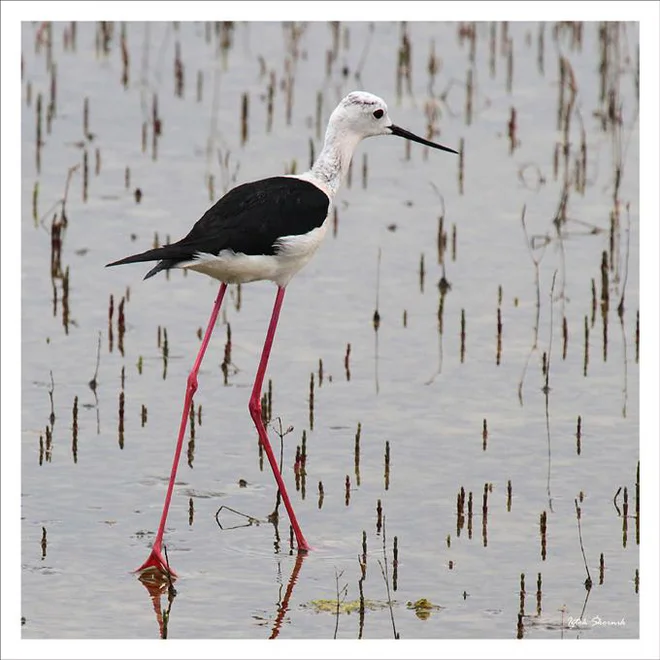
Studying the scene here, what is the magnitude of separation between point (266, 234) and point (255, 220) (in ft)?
0.25

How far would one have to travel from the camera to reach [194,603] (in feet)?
21.6

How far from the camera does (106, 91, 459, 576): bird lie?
6.94 meters

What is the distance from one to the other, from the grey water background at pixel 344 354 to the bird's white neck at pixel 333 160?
127 centimetres

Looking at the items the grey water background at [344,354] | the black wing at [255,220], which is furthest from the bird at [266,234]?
the grey water background at [344,354]

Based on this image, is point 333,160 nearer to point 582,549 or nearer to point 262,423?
point 262,423

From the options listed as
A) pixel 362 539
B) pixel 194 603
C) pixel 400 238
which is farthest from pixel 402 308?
pixel 194 603

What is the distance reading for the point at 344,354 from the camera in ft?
29.8

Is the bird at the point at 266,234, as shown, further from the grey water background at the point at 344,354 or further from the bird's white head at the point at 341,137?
the grey water background at the point at 344,354

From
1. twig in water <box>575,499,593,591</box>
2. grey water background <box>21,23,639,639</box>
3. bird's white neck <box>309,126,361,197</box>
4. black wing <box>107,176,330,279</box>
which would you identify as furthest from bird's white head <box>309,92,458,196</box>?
twig in water <box>575,499,593,591</box>

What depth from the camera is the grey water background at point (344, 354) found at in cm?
676

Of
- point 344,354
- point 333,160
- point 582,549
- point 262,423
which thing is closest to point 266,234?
point 333,160

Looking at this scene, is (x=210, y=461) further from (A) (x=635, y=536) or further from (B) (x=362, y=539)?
(A) (x=635, y=536)

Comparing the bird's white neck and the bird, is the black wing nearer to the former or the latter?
the bird

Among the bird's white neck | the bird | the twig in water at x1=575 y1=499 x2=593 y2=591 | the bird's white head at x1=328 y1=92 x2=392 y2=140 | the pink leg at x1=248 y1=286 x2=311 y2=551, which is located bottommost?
the twig in water at x1=575 y1=499 x2=593 y2=591
